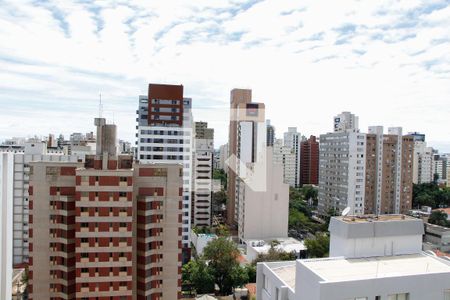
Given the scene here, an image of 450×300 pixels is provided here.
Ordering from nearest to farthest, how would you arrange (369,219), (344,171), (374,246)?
(374,246) < (369,219) < (344,171)

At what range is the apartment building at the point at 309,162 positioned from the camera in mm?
24516

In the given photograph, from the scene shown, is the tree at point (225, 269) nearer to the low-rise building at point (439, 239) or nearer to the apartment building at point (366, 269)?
the apartment building at point (366, 269)

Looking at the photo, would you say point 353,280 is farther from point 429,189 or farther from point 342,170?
point 429,189

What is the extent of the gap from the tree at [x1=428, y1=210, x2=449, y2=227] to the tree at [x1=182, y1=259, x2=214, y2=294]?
10.0 meters

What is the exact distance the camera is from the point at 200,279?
8055 millimetres

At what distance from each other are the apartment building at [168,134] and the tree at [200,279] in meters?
1.77

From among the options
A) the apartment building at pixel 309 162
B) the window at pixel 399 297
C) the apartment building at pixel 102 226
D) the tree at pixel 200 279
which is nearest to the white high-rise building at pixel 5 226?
the apartment building at pixel 102 226

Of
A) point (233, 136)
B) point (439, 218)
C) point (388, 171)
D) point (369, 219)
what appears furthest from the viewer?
point (233, 136)

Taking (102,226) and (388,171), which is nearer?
(102,226)

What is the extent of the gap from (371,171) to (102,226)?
12706mm

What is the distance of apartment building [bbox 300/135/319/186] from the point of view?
24.5 meters

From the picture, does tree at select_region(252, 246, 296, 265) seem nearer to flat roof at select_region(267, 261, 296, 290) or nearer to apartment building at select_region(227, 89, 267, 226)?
apartment building at select_region(227, 89, 267, 226)

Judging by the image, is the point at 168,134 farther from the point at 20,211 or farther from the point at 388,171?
the point at 388,171

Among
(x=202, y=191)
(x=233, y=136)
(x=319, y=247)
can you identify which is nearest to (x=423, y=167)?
(x=233, y=136)
